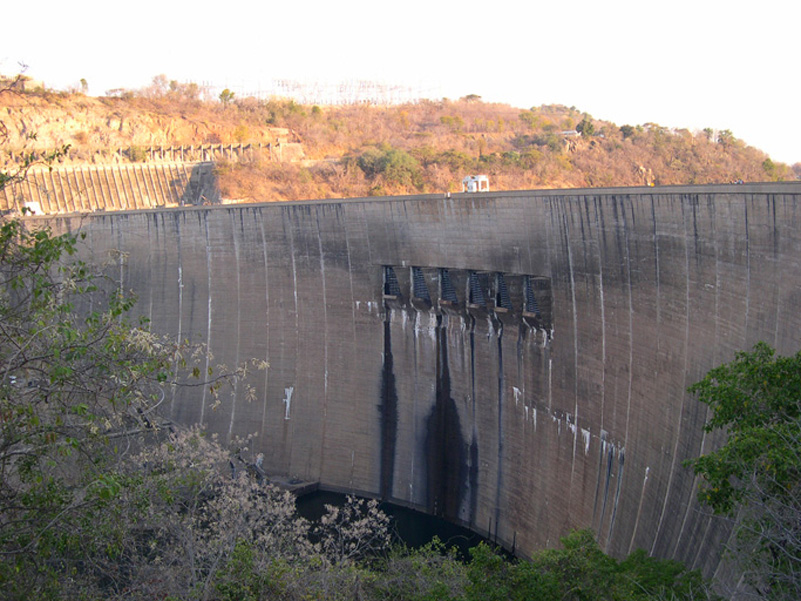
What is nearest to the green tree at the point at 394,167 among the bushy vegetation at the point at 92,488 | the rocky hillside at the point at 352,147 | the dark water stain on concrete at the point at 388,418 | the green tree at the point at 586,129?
the rocky hillside at the point at 352,147

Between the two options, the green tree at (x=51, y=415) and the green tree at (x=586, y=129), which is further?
the green tree at (x=586, y=129)

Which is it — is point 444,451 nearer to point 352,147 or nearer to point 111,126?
point 352,147

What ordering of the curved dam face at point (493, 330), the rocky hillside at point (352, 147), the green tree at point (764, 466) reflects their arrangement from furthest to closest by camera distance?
the rocky hillside at point (352, 147)
the curved dam face at point (493, 330)
the green tree at point (764, 466)

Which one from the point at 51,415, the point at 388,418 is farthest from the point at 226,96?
the point at 51,415

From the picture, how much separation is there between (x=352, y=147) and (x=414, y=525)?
1071 inches

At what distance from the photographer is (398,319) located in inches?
755

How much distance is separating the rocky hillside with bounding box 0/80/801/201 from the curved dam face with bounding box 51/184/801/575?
12.7 m

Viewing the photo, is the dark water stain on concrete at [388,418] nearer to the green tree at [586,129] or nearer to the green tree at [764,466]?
the green tree at [764,466]

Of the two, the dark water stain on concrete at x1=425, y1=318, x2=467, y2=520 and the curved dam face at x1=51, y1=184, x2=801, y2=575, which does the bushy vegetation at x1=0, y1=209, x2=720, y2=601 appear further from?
the dark water stain on concrete at x1=425, y1=318, x2=467, y2=520

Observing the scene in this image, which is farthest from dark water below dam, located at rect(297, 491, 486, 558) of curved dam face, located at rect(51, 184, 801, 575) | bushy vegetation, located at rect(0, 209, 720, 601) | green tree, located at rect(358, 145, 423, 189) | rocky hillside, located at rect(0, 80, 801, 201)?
green tree, located at rect(358, 145, 423, 189)

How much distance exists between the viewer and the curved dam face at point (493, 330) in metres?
11.6

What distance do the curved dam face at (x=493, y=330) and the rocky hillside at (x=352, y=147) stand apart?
1274cm

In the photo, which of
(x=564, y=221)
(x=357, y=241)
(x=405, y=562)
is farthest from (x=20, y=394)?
(x=357, y=241)

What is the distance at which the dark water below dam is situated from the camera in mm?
17516
